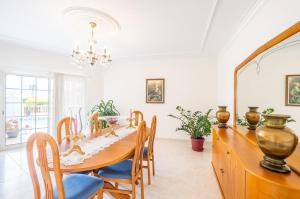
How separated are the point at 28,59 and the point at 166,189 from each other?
14.4 ft

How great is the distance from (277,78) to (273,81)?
0.22 ft

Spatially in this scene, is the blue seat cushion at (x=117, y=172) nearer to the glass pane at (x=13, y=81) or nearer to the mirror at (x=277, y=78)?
the mirror at (x=277, y=78)

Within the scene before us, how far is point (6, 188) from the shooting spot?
81.2 inches

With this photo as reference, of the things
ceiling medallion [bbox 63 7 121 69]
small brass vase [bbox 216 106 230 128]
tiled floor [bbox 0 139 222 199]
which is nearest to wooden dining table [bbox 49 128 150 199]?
tiled floor [bbox 0 139 222 199]

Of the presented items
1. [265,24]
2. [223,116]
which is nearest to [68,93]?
[223,116]

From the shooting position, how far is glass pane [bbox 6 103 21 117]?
3.59 m

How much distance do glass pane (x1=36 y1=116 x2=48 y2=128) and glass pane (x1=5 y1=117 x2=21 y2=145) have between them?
42 centimetres

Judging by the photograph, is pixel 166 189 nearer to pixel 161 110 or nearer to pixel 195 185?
pixel 195 185

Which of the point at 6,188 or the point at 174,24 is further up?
the point at 174,24

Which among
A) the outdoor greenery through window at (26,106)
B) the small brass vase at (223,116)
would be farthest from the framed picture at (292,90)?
the outdoor greenery through window at (26,106)

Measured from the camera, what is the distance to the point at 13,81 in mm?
3691

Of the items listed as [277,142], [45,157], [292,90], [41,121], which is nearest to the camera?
[277,142]

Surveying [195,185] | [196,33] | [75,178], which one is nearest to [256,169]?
[195,185]

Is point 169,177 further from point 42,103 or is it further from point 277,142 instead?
point 42,103
